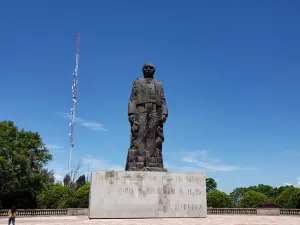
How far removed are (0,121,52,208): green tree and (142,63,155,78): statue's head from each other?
24190mm

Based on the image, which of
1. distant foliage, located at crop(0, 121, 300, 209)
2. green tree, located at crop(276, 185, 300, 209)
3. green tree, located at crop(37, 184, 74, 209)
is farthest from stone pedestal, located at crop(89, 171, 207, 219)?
green tree, located at crop(37, 184, 74, 209)

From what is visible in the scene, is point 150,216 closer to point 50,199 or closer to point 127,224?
point 127,224

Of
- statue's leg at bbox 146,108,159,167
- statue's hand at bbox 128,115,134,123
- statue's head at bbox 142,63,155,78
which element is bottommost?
statue's leg at bbox 146,108,159,167

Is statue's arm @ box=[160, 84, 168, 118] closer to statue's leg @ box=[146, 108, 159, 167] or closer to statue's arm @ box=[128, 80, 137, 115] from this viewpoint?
statue's leg @ box=[146, 108, 159, 167]

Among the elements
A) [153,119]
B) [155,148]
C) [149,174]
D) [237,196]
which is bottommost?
[237,196]

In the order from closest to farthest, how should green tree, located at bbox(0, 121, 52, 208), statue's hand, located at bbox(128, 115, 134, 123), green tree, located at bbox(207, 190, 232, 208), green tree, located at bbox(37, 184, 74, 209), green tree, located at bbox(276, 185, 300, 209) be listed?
statue's hand, located at bbox(128, 115, 134, 123), green tree, located at bbox(0, 121, 52, 208), green tree, located at bbox(276, 185, 300, 209), green tree, located at bbox(207, 190, 232, 208), green tree, located at bbox(37, 184, 74, 209)

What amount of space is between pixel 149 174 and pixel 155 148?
1694 mm

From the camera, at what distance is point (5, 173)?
36.1 metres

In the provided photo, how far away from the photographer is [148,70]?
17453mm

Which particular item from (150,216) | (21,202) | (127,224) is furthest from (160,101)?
(21,202)

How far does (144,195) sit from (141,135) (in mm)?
3072

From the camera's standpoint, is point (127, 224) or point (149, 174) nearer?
point (127, 224)

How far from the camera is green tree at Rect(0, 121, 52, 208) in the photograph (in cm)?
3669

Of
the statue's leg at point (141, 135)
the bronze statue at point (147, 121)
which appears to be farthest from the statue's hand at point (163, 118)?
the statue's leg at point (141, 135)
